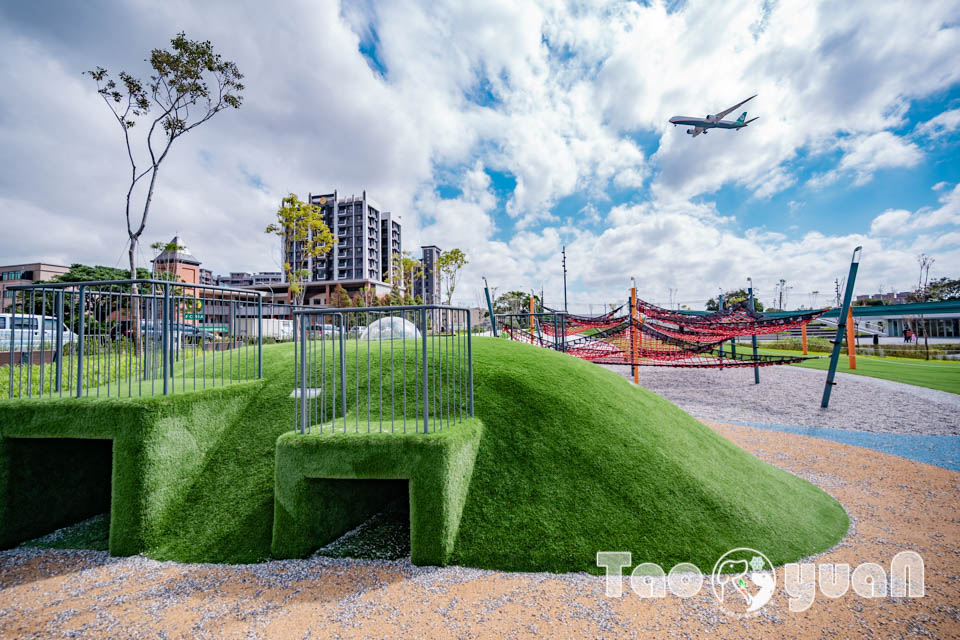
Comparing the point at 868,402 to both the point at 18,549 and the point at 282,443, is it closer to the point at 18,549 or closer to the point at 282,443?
the point at 282,443

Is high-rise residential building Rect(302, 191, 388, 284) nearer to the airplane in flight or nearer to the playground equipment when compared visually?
the airplane in flight

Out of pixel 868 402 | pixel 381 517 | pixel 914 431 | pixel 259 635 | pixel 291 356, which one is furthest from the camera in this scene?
pixel 868 402

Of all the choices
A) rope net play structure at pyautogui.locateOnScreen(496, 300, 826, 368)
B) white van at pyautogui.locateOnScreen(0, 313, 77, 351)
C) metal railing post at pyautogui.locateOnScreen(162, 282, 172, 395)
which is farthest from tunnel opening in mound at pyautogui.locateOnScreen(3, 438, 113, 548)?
rope net play structure at pyautogui.locateOnScreen(496, 300, 826, 368)

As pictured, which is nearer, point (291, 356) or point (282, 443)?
point (282, 443)

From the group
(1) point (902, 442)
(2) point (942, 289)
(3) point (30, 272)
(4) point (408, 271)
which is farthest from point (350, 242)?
(2) point (942, 289)

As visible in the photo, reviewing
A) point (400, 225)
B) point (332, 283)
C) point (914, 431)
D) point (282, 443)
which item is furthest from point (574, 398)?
point (400, 225)

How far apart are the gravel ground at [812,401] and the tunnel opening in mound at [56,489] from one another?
1148 centimetres

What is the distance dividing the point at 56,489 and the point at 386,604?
4.04m

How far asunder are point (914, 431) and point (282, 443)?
1218 cm

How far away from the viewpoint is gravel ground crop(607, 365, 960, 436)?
366 inches

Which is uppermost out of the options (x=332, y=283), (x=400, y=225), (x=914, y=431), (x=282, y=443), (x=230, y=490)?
(x=400, y=225)

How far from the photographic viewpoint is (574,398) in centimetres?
479

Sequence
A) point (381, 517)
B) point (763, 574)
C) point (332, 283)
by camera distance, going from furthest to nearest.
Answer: point (332, 283)
point (381, 517)
point (763, 574)

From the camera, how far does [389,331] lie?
8555 millimetres
